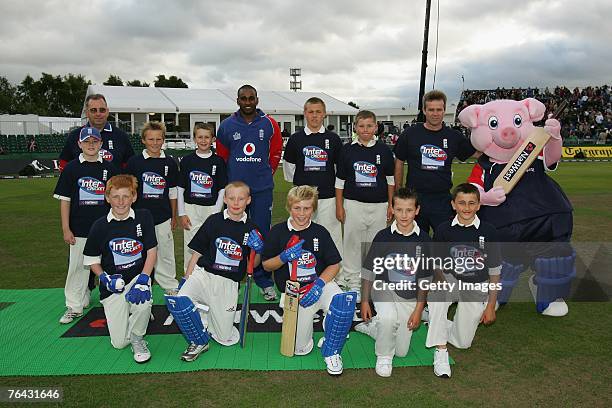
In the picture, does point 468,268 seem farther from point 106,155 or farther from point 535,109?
point 106,155

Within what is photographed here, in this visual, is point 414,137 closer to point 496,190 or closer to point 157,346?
point 496,190

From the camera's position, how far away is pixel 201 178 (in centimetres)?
526

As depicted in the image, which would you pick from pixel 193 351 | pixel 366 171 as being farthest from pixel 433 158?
pixel 193 351

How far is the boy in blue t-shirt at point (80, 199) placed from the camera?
4.73 meters

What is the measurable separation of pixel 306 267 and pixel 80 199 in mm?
2410

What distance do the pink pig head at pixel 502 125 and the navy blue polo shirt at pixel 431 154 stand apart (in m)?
0.22

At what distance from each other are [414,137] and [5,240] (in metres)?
6.94

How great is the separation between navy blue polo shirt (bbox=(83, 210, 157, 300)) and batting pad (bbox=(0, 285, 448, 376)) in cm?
54

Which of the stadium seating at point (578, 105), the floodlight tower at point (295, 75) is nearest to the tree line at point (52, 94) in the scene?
the floodlight tower at point (295, 75)

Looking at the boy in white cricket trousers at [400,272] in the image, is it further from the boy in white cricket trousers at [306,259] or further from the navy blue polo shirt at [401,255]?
the boy in white cricket trousers at [306,259]

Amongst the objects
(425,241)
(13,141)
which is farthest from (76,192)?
(13,141)

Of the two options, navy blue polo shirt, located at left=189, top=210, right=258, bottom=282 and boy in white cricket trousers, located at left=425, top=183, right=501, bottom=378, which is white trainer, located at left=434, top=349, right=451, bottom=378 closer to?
boy in white cricket trousers, located at left=425, top=183, right=501, bottom=378

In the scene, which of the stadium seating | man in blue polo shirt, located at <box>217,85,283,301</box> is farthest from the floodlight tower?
man in blue polo shirt, located at <box>217,85,283,301</box>

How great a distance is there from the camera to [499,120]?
4.94m
